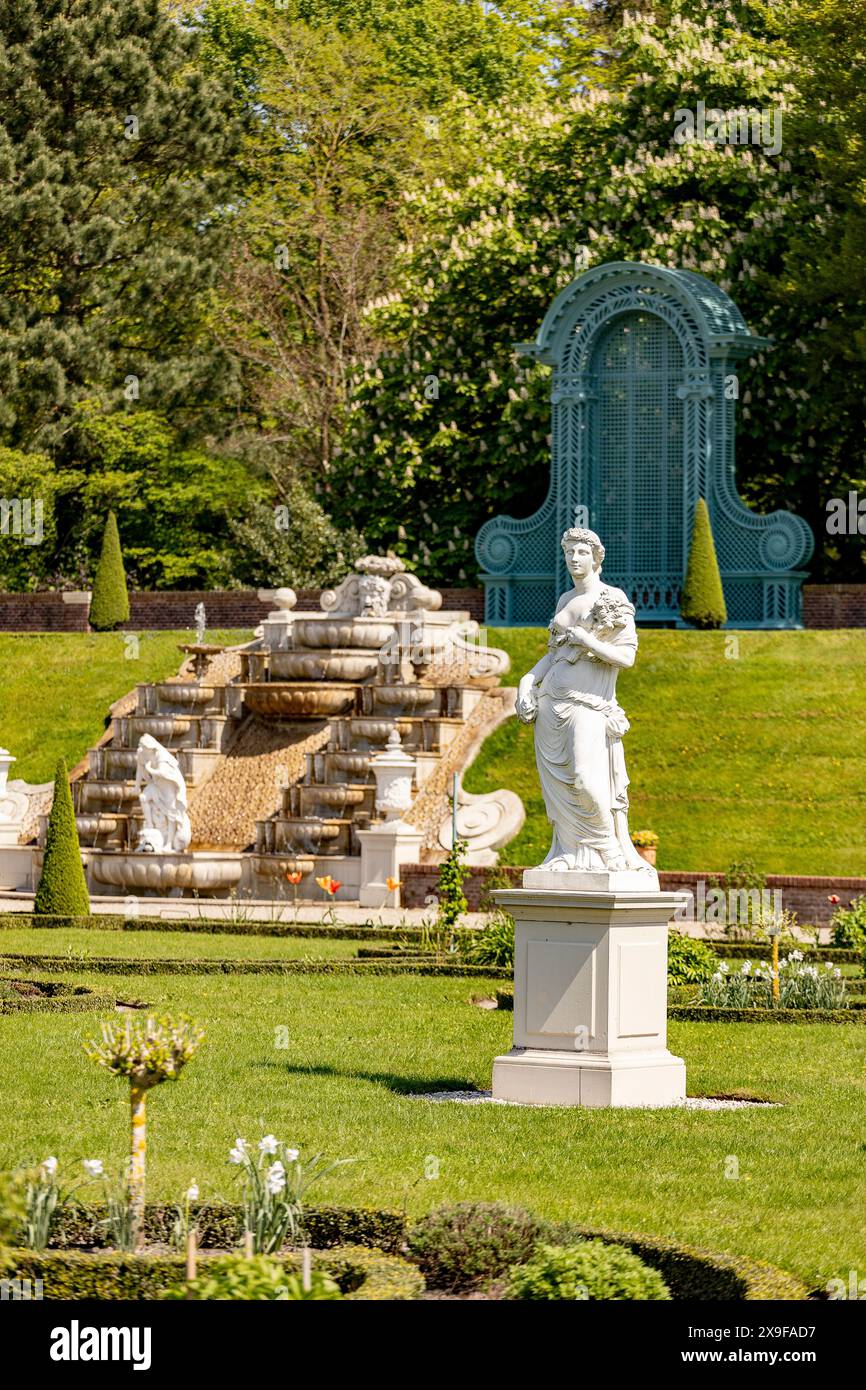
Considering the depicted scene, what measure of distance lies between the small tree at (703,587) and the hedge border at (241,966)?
692 inches

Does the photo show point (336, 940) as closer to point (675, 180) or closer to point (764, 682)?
point (764, 682)

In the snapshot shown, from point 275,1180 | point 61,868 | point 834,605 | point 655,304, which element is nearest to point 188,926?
point 61,868

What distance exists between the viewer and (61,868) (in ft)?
85.7

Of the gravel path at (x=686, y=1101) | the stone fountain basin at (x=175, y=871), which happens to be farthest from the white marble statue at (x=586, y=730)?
the stone fountain basin at (x=175, y=871)

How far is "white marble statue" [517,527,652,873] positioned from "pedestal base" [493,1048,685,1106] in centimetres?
114

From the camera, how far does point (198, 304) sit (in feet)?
173

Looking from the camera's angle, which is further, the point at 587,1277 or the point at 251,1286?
the point at 587,1277

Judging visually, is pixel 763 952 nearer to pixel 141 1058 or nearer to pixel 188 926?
pixel 188 926

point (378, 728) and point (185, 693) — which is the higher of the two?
point (185, 693)

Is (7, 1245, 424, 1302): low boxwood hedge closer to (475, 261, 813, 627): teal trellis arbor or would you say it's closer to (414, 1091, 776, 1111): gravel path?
(414, 1091, 776, 1111): gravel path

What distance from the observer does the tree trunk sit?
965 centimetres

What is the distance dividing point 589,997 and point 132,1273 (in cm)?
530

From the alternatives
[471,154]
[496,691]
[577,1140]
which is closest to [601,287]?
[496,691]
